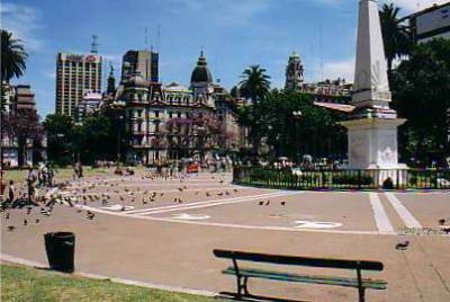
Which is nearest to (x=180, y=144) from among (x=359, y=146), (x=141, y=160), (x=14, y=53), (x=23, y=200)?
(x=141, y=160)

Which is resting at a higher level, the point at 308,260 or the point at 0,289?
the point at 308,260

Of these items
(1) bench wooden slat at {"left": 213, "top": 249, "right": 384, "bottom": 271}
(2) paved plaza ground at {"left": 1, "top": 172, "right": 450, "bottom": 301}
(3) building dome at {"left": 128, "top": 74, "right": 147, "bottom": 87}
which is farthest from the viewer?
(3) building dome at {"left": 128, "top": 74, "right": 147, "bottom": 87}

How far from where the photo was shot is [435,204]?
21938 mm

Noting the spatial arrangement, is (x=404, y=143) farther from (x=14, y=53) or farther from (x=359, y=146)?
(x=14, y=53)

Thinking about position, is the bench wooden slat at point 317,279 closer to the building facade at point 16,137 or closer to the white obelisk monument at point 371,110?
the white obelisk monument at point 371,110

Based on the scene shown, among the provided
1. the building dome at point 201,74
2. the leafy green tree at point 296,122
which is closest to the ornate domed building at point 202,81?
the building dome at point 201,74

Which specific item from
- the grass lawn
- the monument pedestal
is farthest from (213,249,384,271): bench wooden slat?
the monument pedestal

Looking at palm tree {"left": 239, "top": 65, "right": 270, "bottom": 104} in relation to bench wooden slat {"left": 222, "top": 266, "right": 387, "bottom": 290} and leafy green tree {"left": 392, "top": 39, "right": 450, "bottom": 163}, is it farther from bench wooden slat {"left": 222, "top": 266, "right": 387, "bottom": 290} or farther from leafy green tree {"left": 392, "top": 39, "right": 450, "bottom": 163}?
bench wooden slat {"left": 222, "top": 266, "right": 387, "bottom": 290}

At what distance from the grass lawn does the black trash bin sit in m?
0.83

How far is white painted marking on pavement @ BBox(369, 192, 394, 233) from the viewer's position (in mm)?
14484

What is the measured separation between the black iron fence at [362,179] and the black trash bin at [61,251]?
22890 mm

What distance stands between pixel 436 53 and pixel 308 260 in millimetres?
58500

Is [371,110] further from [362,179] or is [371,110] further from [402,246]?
[402,246]

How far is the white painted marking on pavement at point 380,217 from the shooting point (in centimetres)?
1448
